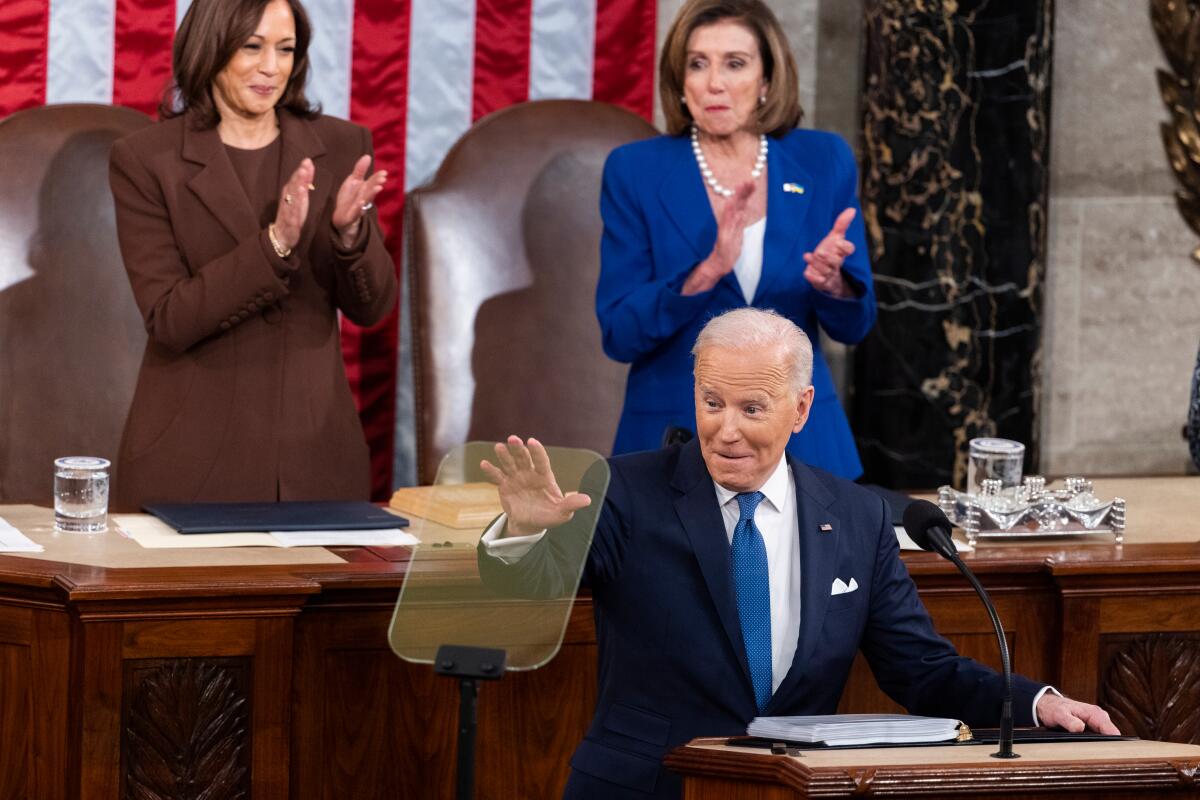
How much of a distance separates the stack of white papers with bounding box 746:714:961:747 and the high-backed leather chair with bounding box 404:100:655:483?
268 cm

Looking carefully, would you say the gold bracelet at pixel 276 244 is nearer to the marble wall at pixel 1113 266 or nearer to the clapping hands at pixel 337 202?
the clapping hands at pixel 337 202

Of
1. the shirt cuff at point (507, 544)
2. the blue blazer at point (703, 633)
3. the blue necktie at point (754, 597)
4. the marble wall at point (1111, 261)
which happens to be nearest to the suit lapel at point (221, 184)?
Answer: the blue blazer at point (703, 633)

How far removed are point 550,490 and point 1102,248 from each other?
3.94 meters

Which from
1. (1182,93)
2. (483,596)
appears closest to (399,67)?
(1182,93)

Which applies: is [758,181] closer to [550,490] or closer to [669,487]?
[669,487]

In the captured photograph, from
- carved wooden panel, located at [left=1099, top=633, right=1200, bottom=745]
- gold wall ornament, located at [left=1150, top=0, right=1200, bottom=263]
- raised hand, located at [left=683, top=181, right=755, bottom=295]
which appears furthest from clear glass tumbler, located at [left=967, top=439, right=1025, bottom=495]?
gold wall ornament, located at [left=1150, top=0, right=1200, bottom=263]

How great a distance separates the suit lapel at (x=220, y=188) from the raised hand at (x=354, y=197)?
0.23m

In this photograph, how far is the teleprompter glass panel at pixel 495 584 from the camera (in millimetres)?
2467

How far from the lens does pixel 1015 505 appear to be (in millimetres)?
4109

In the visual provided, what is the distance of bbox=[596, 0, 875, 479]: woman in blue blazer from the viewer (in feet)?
13.7

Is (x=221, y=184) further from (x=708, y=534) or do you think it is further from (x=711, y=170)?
(x=708, y=534)

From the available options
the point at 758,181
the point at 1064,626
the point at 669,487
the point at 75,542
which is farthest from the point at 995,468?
the point at 75,542

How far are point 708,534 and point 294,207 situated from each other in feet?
4.92

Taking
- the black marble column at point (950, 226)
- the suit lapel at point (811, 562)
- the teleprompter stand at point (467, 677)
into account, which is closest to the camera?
the teleprompter stand at point (467, 677)
